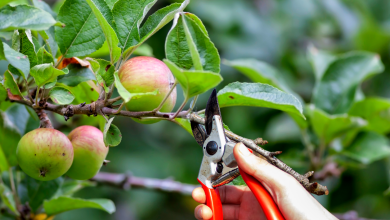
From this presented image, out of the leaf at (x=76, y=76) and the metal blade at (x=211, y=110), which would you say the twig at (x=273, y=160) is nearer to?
the metal blade at (x=211, y=110)

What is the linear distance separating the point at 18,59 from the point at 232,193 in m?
0.57

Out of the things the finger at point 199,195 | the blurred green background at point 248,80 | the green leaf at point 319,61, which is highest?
the green leaf at point 319,61

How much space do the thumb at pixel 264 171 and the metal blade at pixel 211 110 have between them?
0.07 meters

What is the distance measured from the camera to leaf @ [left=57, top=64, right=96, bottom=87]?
699 millimetres

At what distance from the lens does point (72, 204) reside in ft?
2.79

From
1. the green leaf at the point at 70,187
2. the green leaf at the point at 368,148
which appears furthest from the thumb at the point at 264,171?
the green leaf at the point at 368,148

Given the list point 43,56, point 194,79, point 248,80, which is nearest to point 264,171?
point 194,79

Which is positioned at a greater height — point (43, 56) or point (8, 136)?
point (43, 56)

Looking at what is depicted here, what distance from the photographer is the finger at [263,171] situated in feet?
2.06

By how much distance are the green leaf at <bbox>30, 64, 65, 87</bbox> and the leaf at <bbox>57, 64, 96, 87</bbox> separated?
10 centimetres

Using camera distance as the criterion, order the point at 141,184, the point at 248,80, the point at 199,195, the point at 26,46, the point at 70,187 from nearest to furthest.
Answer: the point at 26,46, the point at 199,195, the point at 70,187, the point at 141,184, the point at 248,80

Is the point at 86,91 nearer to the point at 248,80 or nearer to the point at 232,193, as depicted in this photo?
the point at 232,193

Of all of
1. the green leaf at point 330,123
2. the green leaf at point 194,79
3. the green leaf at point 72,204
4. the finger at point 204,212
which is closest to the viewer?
the green leaf at point 194,79

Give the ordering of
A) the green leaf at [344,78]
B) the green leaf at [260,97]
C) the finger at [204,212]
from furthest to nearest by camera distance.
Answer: the green leaf at [344,78] < the finger at [204,212] < the green leaf at [260,97]
